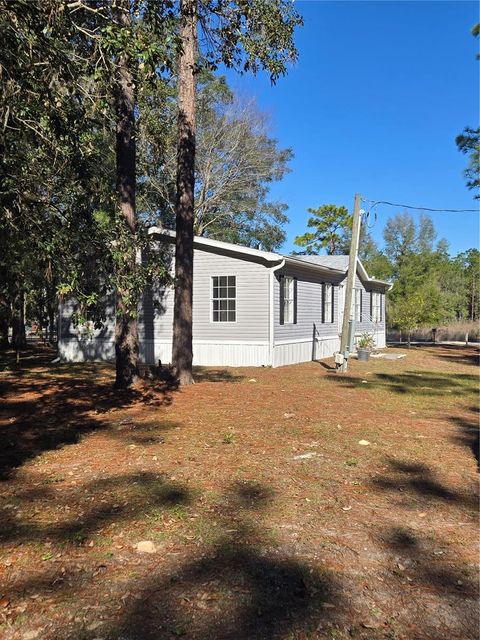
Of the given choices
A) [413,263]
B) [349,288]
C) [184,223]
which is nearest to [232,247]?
[349,288]

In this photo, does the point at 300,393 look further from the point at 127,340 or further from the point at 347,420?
the point at 127,340

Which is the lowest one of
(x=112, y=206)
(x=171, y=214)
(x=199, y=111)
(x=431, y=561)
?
(x=431, y=561)

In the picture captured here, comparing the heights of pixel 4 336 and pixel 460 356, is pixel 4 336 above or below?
above

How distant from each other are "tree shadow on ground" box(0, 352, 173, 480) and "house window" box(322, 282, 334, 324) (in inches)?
358

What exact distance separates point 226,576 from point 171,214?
25359mm

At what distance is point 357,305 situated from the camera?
22.7 m

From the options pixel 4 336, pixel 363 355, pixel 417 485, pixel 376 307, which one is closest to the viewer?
pixel 417 485

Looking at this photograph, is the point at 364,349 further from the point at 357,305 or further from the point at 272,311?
the point at 357,305

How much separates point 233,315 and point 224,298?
0.62m

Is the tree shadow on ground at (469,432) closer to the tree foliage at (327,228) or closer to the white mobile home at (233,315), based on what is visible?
the white mobile home at (233,315)

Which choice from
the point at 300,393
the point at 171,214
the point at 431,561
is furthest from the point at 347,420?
the point at 171,214

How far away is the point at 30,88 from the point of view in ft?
15.0

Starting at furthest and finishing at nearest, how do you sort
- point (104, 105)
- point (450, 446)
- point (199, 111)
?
point (199, 111), point (450, 446), point (104, 105)

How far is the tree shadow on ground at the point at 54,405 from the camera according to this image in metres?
5.95
